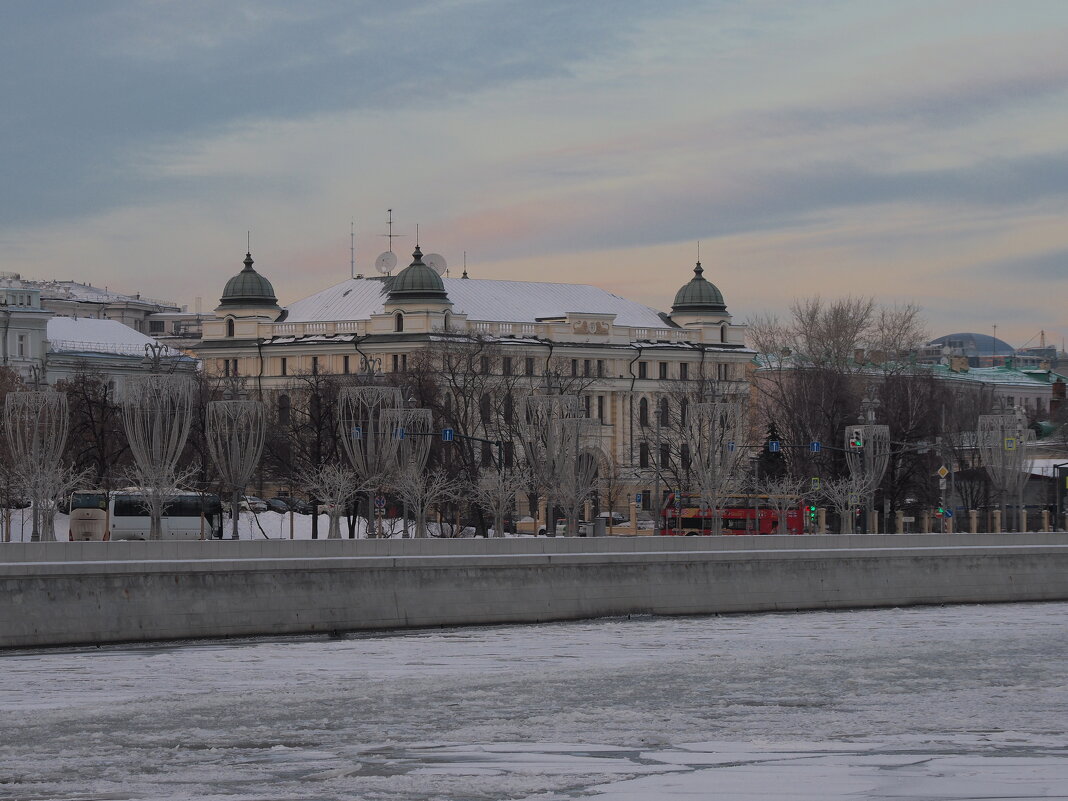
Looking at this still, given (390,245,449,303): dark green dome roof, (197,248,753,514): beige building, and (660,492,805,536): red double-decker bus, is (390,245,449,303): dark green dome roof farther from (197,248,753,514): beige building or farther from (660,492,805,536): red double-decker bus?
(660,492,805,536): red double-decker bus

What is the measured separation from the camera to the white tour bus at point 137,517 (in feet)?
229

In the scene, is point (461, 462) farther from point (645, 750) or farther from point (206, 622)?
point (645, 750)

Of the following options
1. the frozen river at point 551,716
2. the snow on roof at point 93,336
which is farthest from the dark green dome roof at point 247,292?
the frozen river at point 551,716

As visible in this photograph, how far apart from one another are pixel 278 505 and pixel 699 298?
141ft

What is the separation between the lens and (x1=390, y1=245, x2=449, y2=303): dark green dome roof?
114812 mm

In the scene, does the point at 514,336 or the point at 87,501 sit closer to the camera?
the point at 87,501

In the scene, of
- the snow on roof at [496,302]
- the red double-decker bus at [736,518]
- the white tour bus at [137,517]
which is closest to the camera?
the white tour bus at [137,517]

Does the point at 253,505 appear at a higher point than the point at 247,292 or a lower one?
lower

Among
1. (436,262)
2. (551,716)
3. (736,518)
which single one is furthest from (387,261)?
(551,716)

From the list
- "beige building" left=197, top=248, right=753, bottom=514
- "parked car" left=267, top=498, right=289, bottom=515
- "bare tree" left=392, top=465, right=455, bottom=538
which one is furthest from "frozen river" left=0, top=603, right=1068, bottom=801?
"beige building" left=197, top=248, right=753, bottom=514

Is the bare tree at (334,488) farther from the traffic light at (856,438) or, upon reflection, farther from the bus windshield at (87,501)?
the traffic light at (856,438)

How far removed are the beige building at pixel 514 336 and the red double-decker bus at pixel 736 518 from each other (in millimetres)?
27554

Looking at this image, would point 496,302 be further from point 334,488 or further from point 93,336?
point 334,488

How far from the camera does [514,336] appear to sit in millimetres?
116312
